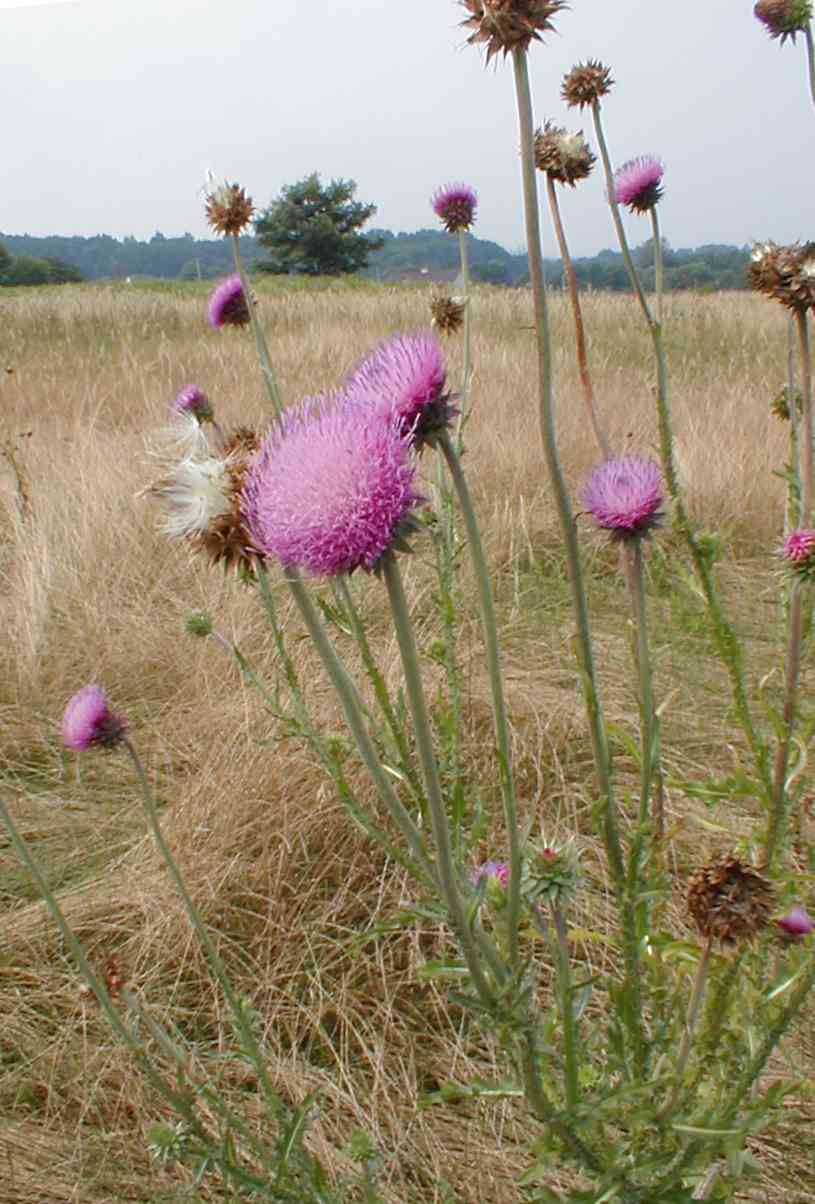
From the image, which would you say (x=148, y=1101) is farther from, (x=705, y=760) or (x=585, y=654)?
(x=705, y=760)

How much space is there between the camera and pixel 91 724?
148 centimetres

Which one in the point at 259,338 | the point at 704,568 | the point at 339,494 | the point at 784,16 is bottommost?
the point at 704,568

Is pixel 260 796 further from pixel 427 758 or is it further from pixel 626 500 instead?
pixel 427 758

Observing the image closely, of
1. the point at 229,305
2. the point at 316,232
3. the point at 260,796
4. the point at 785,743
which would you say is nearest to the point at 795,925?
the point at 785,743

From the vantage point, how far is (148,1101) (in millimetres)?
1658

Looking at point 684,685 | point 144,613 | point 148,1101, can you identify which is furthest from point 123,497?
point 148,1101

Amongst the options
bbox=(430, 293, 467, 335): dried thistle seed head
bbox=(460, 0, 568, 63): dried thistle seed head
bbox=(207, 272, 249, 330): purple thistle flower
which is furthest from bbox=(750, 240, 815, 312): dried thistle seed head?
bbox=(430, 293, 467, 335): dried thistle seed head

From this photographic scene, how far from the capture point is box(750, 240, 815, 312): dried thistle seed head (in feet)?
4.57

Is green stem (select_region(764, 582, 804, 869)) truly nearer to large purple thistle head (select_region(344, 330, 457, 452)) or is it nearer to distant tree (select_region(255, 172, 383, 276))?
large purple thistle head (select_region(344, 330, 457, 452))

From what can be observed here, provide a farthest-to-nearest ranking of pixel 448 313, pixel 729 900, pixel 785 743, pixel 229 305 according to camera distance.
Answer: pixel 448 313 → pixel 229 305 → pixel 785 743 → pixel 729 900

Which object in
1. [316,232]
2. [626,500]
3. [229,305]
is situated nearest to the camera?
[626,500]

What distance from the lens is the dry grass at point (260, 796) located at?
1640mm

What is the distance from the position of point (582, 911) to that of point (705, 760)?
70 cm

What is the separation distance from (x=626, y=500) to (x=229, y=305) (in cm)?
139
